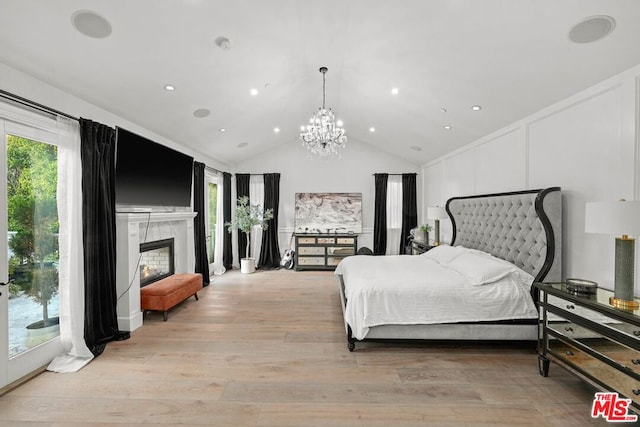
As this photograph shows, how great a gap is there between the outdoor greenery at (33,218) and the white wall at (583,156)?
483 centimetres

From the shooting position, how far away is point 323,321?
3732 mm

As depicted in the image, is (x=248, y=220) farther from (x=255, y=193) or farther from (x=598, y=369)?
(x=598, y=369)

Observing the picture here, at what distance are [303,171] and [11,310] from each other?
557 cm

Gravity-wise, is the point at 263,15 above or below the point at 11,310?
above

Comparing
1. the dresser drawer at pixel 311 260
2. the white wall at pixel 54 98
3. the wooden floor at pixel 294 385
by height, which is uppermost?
the white wall at pixel 54 98

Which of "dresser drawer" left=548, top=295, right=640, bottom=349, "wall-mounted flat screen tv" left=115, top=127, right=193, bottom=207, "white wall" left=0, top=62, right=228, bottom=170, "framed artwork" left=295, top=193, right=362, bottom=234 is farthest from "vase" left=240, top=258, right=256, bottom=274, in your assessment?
"dresser drawer" left=548, top=295, right=640, bottom=349

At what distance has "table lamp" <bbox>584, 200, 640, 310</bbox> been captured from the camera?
73.5 inches

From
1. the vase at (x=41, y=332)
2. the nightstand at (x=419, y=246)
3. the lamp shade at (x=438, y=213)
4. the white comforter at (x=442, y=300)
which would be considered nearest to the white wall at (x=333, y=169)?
the nightstand at (x=419, y=246)

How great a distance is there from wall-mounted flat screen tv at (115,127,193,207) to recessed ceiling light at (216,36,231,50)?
146cm

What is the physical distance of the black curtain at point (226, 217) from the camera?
681 cm

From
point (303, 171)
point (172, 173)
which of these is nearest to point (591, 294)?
point (172, 173)

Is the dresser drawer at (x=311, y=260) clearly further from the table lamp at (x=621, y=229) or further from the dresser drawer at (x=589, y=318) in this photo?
the table lamp at (x=621, y=229)

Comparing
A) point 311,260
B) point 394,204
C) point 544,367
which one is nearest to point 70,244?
point 544,367

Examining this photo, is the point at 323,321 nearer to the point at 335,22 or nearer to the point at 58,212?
the point at 58,212
